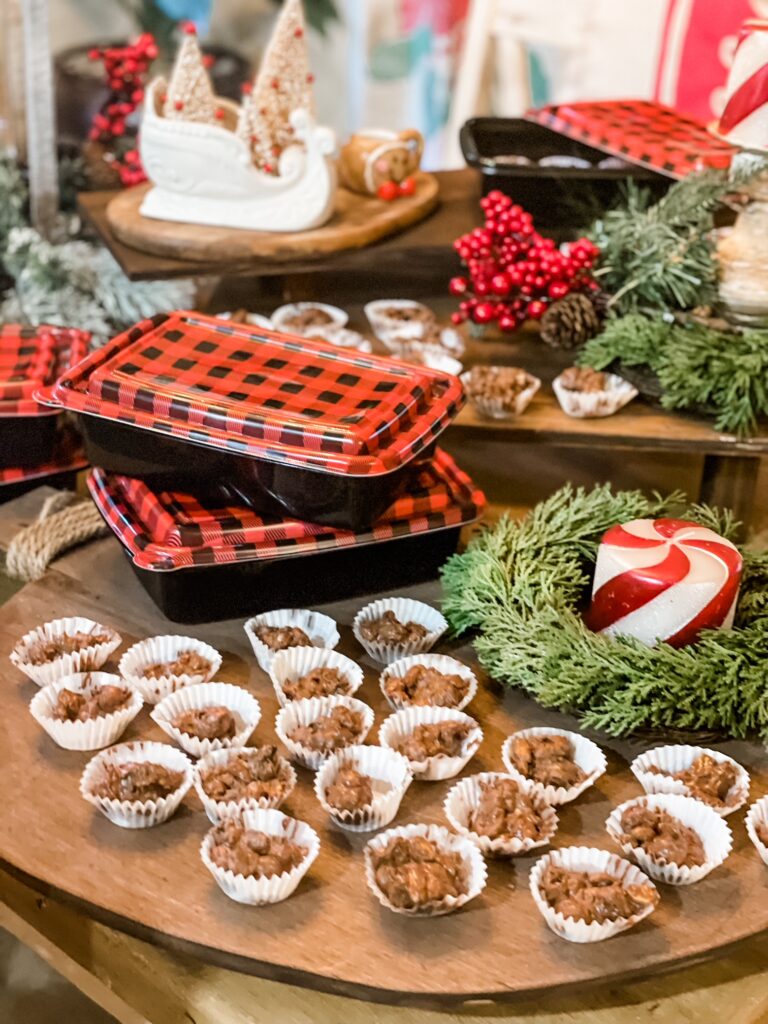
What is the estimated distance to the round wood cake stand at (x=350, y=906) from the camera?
90 cm

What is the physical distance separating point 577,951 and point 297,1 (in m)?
1.49

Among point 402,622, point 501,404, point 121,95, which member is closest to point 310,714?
point 402,622

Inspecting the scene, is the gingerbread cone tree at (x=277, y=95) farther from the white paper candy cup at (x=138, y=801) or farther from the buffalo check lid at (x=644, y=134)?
the white paper candy cup at (x=138, y=801)

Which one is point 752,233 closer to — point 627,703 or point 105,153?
point 627,703

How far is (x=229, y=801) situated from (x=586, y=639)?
0.38 metres

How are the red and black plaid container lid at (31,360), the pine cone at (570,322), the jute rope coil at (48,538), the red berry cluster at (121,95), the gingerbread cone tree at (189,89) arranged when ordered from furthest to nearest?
the red berry cluster at (121,95)
the gingerbread cone tree at (189,89)
the pine cone at (570,322)
the red and black plaid container lid at (31,360)
the jute rope coil at (48,538)

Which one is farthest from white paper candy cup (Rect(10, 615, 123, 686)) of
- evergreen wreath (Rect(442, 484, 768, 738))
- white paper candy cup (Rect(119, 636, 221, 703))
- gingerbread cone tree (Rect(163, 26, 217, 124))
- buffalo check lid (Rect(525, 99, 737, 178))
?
buffalo check lid (Rect(525, 99, 737, 178))

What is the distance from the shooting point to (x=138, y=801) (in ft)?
3.29

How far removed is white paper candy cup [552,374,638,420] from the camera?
1.52 metres

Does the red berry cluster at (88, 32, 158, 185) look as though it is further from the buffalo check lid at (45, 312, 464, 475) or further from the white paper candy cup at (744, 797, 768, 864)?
the white paper candy cup at (744, 797, 768, 864)

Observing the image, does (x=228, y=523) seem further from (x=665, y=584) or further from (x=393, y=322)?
(x=393, y=322)

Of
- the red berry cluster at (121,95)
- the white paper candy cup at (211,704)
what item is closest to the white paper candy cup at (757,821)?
the white paper candy cup at (211,704)

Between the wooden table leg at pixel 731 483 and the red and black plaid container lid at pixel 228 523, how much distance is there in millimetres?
394

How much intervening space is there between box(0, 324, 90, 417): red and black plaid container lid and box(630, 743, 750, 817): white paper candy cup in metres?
0.86
